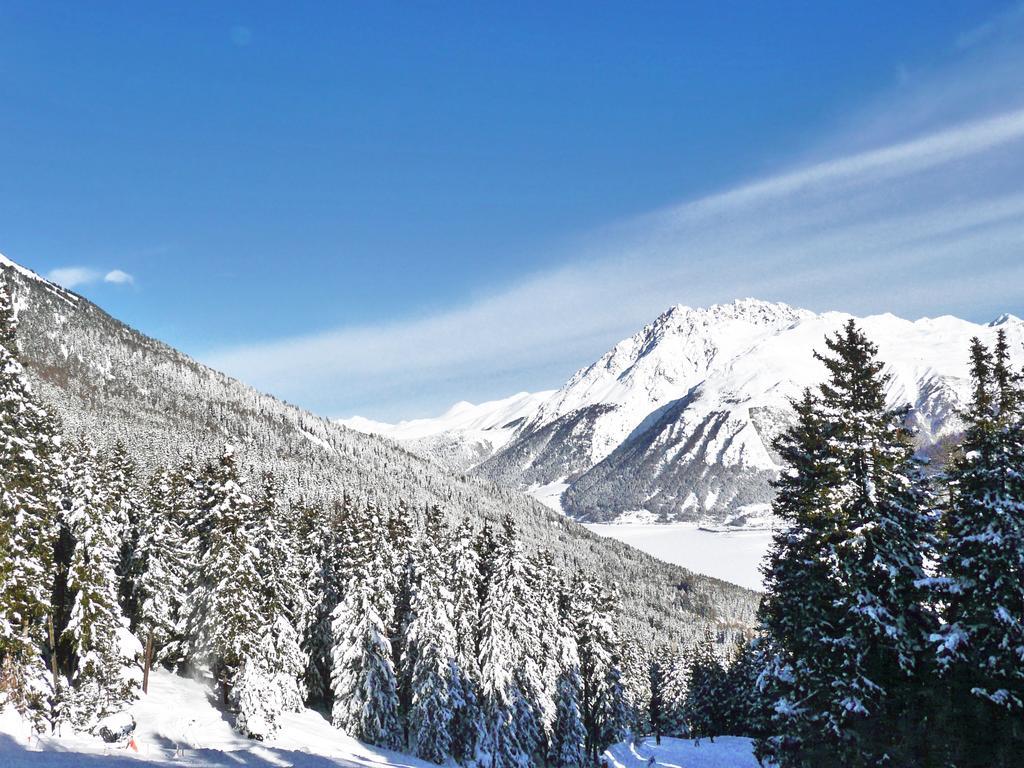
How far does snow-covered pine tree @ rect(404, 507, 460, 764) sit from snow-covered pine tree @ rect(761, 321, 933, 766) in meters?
24.5

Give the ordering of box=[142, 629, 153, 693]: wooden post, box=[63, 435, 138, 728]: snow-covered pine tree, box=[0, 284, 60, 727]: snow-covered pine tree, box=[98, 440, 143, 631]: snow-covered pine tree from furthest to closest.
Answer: box=[98, 440, 143, 631]: snow-covered pine tree < box=[142, 629, 153, 693]: wooden post < box=[63, 435, 138, 728]: snow-covered pine tree < box=[0, 284, 60, 727]: snow-covered pine tree

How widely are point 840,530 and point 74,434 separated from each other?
675 feet

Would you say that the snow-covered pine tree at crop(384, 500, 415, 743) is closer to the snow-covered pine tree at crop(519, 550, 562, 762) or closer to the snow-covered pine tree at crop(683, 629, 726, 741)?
the snow-covered pine tree at crop(519, 550, 562, 762)

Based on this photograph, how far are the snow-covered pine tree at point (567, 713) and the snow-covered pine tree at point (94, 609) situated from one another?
87.6 feet

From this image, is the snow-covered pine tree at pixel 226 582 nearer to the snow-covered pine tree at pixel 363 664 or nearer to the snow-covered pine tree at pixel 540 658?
the snow-covered pine tree at pixel 363 664

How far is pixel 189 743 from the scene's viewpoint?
3497 cm

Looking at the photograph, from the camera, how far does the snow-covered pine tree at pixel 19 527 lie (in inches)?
1068

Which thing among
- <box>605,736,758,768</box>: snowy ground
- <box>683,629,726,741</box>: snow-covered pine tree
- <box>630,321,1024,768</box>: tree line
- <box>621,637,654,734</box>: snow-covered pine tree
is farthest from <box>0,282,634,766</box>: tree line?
<box>683,629,726,741</box>: snow-covered pine tree

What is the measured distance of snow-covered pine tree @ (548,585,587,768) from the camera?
4925 centimetres

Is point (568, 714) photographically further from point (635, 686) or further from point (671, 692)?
point (671, 692)

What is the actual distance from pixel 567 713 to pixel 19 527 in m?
36.3

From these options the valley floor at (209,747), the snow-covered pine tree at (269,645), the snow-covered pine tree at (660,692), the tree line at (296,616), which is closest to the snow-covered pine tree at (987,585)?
the valley floor at (209,747)

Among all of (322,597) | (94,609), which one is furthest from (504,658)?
(94,609)

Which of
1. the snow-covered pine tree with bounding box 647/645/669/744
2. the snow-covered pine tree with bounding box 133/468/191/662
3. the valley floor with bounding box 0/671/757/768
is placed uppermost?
the snow-covered pine tree with bounding box 133/468/191/662
